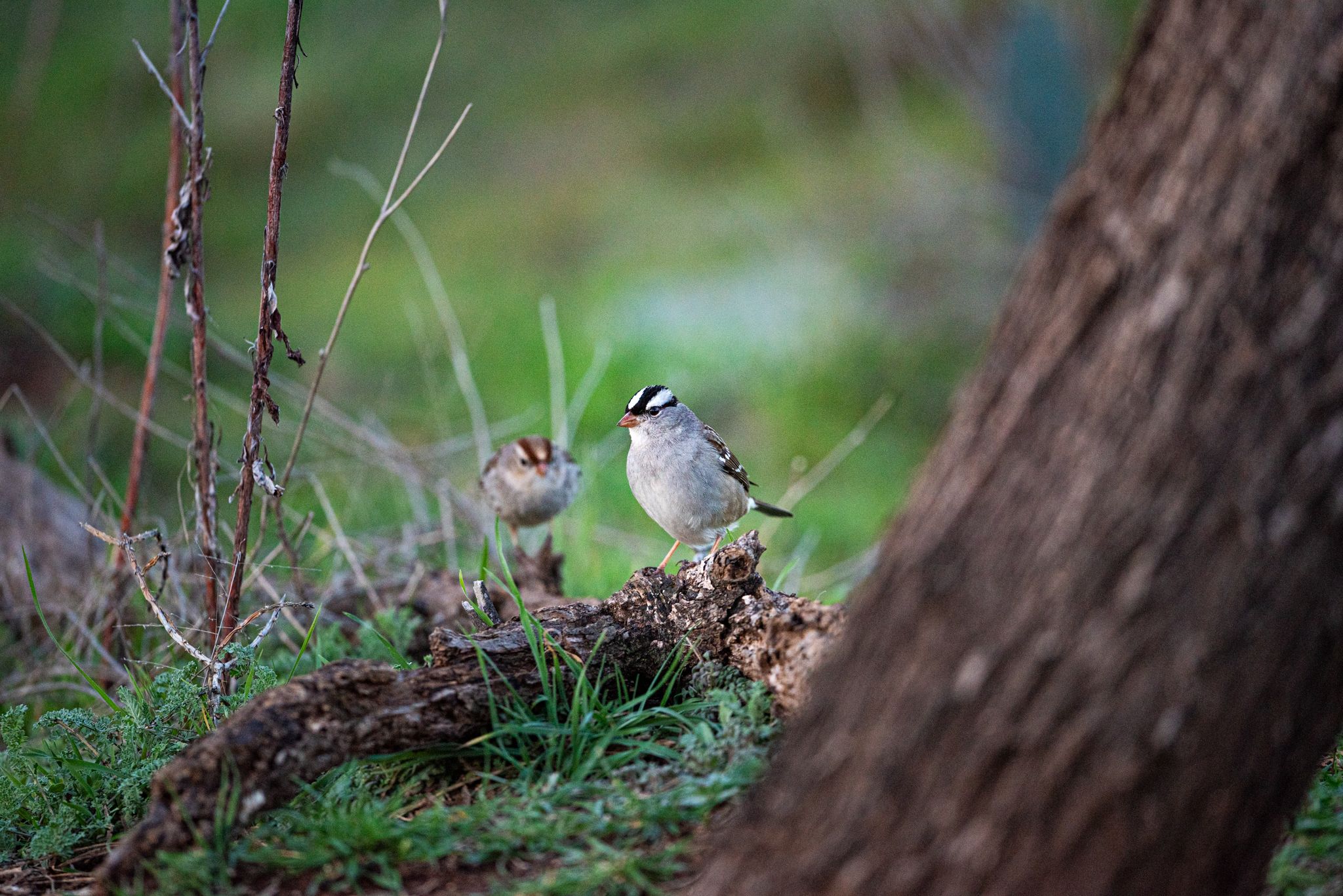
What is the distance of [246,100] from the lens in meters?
14.0

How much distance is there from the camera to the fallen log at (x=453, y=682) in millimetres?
2613

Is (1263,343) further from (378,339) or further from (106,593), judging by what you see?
(378,339)

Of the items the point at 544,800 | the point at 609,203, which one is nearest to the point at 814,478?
the point at 544,800

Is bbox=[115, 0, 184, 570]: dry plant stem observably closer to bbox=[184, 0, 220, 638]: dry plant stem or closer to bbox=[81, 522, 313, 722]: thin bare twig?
bbox=[184, 0, 220, 638]: dry plant stem

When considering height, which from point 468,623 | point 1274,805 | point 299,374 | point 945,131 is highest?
point 945,131

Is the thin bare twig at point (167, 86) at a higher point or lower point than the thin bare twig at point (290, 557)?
higher

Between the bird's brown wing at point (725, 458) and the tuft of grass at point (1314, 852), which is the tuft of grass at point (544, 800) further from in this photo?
the bird's brown wing at point (725, 458)

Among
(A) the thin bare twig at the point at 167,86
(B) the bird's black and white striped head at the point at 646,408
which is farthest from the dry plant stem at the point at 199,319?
(B) the bird's black and white striped head at the point at 646,408

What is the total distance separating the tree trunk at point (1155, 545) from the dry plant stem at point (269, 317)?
2211 millimetres

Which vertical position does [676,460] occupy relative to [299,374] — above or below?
below

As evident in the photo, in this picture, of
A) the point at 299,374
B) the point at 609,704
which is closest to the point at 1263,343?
the point at 609,704

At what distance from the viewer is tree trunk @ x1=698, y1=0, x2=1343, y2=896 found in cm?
187

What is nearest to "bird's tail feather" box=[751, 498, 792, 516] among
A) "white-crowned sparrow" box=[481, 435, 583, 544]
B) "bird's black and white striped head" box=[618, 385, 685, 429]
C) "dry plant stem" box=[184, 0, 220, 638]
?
"bird's black and white striped head" box=[618, 385, 685, 429]

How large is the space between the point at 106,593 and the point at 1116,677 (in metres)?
4.35
